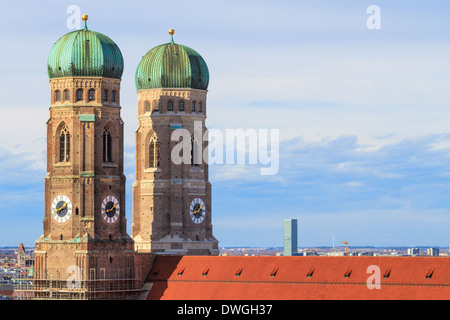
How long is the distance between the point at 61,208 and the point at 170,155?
19675 millimetres

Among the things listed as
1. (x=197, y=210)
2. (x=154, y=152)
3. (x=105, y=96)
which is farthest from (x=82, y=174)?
(x=197, y=210)

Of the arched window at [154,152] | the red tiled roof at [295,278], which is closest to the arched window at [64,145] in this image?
the red tiled roof at [295,278]

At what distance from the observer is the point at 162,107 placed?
513 ft

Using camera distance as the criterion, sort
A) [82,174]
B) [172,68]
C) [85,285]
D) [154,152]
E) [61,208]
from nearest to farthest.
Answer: [85,285] → [82,174] → [61,208] → [172,68] → [154,152]

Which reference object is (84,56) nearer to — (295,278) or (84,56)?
(84,56)

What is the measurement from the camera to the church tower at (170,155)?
6142 inches

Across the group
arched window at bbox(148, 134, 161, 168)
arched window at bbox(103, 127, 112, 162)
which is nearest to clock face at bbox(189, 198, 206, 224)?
arched window at bbox(148, 134, 161, 168)

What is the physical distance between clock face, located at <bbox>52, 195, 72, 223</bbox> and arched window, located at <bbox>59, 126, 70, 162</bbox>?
396 centimetres

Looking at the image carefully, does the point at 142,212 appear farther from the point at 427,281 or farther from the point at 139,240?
the point at 427,281

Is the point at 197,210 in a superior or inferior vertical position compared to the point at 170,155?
inferior

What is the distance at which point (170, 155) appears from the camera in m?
156

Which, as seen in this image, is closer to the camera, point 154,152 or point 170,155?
point 170,155

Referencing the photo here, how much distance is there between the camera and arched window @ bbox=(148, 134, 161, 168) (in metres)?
156
